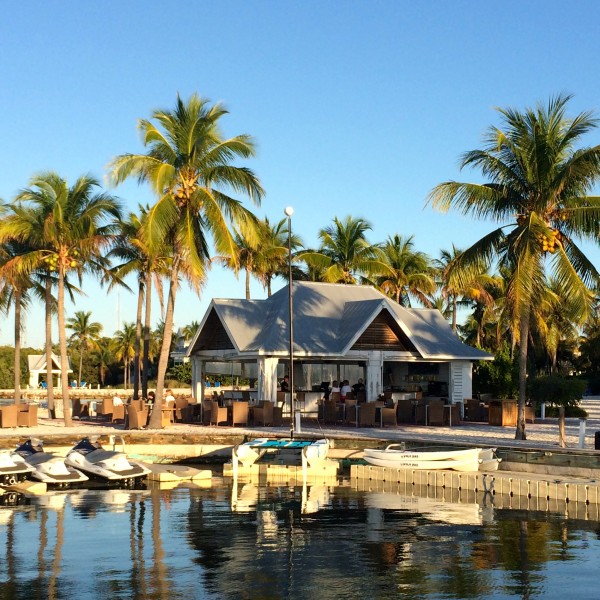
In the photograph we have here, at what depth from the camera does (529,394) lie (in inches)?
994

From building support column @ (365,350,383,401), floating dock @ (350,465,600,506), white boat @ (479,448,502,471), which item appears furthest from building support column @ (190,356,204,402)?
white boat @ (479,448,502,471)

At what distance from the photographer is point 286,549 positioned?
1498 cm

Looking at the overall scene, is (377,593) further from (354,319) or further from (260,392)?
(354,319)

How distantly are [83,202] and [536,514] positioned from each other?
1966 centimetres

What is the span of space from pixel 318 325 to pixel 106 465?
13.3m

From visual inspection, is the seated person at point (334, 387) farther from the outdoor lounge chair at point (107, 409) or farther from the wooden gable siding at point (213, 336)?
the outdoor lounge chair at point (107, 409)

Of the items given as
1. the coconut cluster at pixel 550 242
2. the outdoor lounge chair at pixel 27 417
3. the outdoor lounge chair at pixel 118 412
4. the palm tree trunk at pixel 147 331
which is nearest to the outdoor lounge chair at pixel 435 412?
the coconut cluster at pixel 550 242

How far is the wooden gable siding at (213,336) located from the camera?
3494 cm

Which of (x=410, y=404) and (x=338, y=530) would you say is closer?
(x=338, y=530)

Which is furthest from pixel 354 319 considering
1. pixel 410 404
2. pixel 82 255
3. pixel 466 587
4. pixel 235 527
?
pixel 466 587

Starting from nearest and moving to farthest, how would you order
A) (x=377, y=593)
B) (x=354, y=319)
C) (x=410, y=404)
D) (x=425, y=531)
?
(x=377, y=593) → (x=425, y=531) → (x=410, y=404) → (x=354, y=319)

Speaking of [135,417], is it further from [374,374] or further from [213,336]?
[374,374]

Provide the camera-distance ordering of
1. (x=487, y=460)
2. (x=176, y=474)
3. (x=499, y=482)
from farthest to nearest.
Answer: (x=176, y=474) < (x=487, y=460) < (x=499, y=482)

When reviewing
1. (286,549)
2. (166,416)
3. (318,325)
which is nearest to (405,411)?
(318,325)
